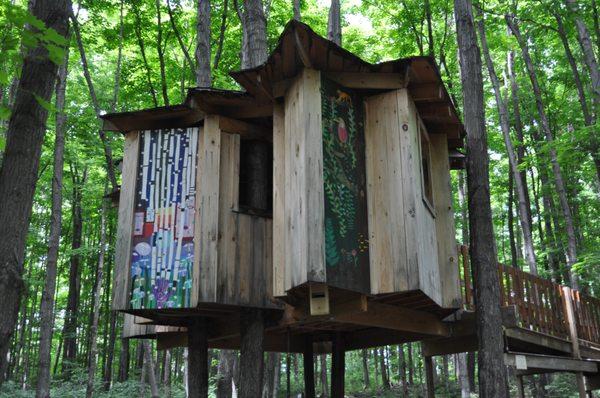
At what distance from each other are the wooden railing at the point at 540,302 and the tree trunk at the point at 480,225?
1.21 meters

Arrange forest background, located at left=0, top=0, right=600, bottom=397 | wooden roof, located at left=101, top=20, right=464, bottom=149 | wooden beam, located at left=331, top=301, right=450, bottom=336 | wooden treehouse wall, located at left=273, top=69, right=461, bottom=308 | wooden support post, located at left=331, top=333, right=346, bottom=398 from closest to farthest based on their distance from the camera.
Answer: wooden treehouse wall, located at left=273, top=69, right=461, bottom=308 < wooden roof, located at left=101, top=20, right=464, bottom=149 < wooden beam, located at left=331, top=301, right=450, bottom=336 < wooden support post, located at left=331, top=333, right=346, bottom=398 < forest background, located at left=0, top=0, right=600, bottom=397

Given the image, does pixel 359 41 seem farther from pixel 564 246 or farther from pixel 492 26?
pixel 564 246

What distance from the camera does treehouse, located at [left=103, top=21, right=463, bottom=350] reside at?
7.02 metres

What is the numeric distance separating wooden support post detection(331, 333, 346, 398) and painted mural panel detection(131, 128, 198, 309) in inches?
177

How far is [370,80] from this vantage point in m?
7.69

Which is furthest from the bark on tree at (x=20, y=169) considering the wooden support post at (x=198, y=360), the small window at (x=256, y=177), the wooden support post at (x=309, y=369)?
the wooden support post at (x=309, y=369)

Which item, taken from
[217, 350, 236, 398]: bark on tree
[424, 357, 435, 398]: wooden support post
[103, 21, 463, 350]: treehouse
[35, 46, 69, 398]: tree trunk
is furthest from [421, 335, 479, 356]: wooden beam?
[35, 46, 69, 398]: tree trunk

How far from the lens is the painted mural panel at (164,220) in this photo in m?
7.90

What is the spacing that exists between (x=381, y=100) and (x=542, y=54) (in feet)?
59.3

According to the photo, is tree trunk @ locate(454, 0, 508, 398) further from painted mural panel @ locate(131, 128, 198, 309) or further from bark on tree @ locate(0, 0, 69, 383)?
bark on tree @ locate(0, 0, 69, 383)

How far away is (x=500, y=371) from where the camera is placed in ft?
26.1

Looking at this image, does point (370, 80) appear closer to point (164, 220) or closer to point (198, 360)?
point (164, 220)

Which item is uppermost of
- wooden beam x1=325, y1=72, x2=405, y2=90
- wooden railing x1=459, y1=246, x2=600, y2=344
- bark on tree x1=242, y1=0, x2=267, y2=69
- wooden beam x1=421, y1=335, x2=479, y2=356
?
bark on tree x1=242, y1=0, x2=267, y2=69

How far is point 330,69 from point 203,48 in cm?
706
